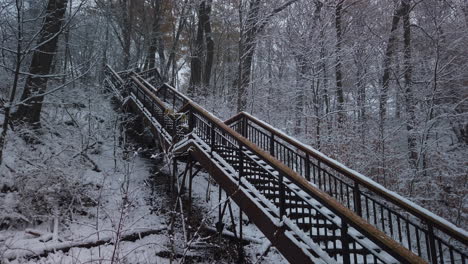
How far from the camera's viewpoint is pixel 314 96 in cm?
1131

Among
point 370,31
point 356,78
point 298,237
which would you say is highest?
point 370,31

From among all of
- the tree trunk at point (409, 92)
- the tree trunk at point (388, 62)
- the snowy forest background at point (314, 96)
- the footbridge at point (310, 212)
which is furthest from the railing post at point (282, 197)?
the tree trunk at point (388, 62)

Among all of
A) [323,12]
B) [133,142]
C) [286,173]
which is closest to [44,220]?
[286,173]

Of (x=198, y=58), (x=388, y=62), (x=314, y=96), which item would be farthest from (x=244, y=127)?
(x=198, y=58)

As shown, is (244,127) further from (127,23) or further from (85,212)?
(127,23)

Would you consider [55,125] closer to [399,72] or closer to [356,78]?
[356,78]

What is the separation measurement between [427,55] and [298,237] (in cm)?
1085

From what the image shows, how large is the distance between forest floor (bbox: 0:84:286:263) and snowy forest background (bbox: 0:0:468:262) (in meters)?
0.05

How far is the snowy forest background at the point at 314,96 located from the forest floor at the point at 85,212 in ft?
0.17

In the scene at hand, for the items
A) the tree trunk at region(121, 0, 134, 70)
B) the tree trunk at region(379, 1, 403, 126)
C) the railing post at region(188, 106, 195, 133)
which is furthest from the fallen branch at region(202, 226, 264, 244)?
the tree trunk at region(121, 0, 134, 70)

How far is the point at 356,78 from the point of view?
43.2ft

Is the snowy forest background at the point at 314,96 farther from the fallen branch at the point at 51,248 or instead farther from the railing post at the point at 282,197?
the railing post at the point at 282,197

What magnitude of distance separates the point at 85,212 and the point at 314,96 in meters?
8.87

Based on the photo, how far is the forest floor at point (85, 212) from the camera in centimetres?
494
